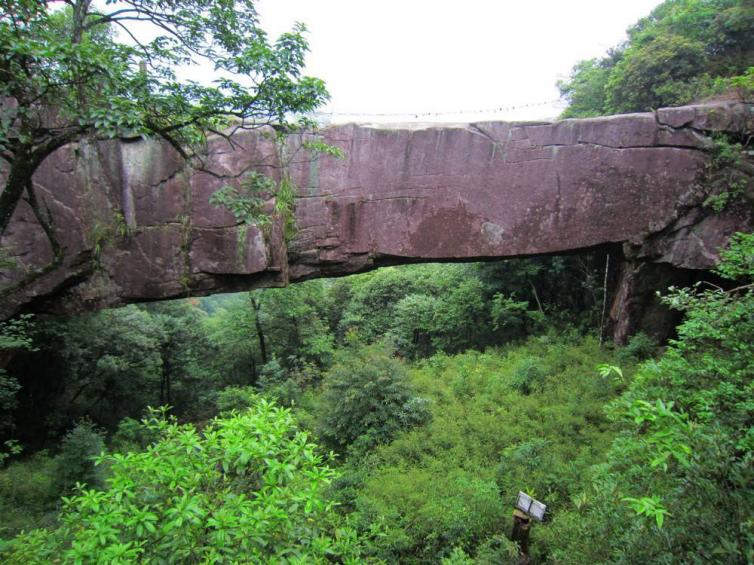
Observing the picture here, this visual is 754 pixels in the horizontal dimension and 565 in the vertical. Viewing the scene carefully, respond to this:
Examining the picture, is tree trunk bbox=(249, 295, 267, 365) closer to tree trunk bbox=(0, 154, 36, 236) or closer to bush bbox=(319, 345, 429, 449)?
bush bbox=(319, 345, 429, 449)

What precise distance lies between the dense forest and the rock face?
84 cm

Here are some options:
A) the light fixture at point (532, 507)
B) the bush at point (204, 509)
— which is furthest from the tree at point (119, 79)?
the light fixture at point (532, 507)

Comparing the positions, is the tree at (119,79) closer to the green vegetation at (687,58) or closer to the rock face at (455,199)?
the rock face at (455,199)

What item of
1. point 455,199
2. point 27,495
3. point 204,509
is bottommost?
point 27,495

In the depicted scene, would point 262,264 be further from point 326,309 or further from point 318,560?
point 326,309

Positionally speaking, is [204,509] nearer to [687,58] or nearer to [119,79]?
[119,79]

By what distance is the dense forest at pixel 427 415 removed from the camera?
229 cm

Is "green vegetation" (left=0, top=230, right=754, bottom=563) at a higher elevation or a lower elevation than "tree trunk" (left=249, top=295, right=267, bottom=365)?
higher

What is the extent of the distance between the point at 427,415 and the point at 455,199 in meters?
3.88

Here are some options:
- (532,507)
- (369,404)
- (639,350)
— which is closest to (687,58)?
(639,350)

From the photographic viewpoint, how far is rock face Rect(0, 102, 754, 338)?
6605mm

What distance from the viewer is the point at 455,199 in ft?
24.0

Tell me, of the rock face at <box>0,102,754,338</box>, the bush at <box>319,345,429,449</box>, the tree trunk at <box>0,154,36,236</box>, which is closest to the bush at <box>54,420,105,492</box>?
the rock face at <box>0,102,754,338</box>

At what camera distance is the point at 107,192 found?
20.3 feet
